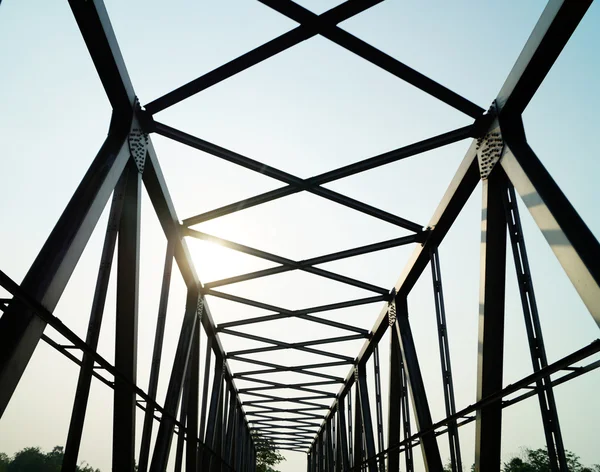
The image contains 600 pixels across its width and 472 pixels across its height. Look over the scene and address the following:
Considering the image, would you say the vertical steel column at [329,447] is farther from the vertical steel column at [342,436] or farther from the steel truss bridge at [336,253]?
the steel truss bridge at [336,253]

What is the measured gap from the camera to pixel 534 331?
17.0 feet

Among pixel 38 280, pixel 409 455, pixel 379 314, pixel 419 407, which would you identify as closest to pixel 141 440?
pixel 38 280

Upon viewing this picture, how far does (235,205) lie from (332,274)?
3.24m

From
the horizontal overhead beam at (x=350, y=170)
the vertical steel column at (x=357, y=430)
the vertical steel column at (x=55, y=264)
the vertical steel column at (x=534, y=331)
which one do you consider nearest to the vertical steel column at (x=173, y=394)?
the horizontal overhead beam at (x=350, y=170)

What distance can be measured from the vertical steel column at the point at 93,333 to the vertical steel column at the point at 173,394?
2372 mm

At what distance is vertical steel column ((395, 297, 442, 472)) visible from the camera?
8.59m

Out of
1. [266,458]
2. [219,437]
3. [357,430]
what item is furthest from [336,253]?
[266,458]

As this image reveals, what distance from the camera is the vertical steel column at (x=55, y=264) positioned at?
374 cm

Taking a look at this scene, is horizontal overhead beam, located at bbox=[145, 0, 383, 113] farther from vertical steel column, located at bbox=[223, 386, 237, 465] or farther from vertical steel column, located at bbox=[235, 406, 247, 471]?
vertical steel column, located at bbox=[235, 406, 247, 471]

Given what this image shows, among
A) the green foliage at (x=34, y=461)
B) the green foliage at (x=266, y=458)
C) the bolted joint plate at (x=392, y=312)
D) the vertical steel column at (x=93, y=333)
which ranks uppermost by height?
the green foliage at (x=266, y=458)

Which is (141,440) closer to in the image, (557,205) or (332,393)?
(557,205)

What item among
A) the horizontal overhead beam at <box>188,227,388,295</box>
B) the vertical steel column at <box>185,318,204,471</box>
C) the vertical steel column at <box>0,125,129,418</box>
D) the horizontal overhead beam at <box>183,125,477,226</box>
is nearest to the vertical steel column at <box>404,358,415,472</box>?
the horizontal overhead beam at <box>188,227,388,295</box>

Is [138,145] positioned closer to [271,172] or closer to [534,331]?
[271,172]

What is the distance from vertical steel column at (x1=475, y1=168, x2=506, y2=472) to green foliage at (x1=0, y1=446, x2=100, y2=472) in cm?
465
